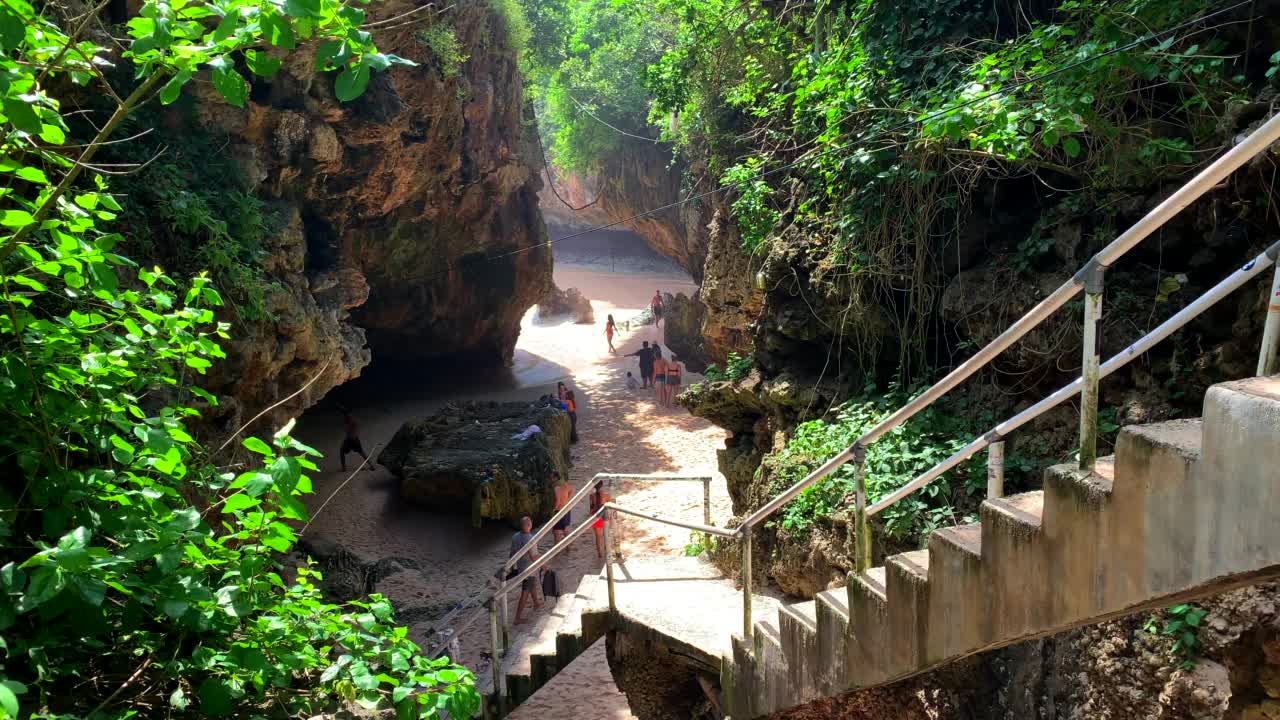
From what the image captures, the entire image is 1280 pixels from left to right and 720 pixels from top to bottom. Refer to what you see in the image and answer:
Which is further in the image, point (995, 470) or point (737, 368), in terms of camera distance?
point (737, 368)

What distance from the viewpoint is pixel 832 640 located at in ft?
13.3

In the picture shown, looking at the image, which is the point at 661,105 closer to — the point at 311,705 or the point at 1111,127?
the point at 1111,127

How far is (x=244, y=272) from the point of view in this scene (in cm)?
913

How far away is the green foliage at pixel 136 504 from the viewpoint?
2.76 metres

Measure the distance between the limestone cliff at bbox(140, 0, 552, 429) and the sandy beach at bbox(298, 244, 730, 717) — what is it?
4.64 ft

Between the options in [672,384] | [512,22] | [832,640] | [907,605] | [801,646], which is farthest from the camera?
[672,384]

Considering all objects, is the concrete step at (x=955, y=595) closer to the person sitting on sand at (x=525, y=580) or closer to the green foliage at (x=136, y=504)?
the green foliage at (x=136, y=504)

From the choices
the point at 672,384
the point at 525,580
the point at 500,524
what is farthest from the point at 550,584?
the point at 672,384

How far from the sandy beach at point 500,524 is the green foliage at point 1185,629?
14.8 feet

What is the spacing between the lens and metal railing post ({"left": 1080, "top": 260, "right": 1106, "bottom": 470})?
236 cm

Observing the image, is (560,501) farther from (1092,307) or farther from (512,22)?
(512,22)

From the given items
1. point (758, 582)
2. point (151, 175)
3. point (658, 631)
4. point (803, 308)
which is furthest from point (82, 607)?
point (151, 175)

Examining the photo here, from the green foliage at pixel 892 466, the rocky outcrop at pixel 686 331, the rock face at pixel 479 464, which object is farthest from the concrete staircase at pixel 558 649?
the rocky outcrop at pixel 686 331

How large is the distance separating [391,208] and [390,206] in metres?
0.24
